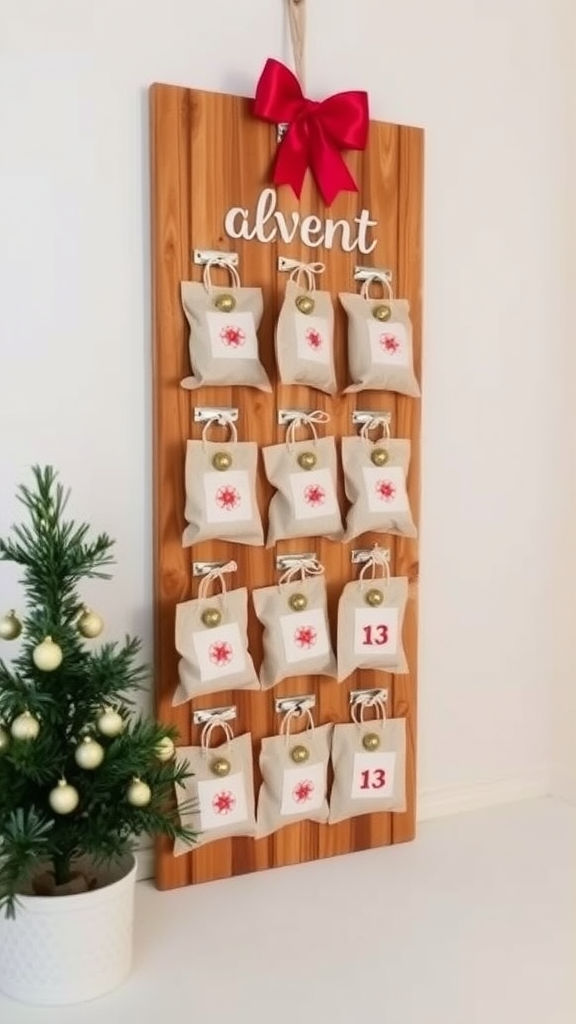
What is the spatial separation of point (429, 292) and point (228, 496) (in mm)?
461

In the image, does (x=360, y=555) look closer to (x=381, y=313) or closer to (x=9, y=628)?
(x=381, y=313)

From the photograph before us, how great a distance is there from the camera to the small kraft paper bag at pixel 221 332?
52.1 inches

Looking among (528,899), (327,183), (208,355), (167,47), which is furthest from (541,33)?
(528,899)

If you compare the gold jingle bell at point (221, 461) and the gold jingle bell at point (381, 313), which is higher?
the gold jingle bell at point (381, 313)

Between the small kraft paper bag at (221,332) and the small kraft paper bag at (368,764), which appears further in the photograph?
the small kraft paper bag at (368,764)

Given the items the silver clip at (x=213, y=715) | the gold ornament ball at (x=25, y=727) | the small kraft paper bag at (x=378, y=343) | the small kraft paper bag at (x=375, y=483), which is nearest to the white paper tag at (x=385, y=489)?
the small kraft paper bag at (x=375, y=483)

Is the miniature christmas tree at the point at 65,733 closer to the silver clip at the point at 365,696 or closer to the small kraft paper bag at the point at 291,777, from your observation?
the small kraft paper bag at the point at 291,777

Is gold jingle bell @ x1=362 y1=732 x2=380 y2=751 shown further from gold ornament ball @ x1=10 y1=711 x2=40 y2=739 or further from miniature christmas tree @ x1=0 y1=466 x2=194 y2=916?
gold ornament ball @ x1=10 y1=711 x2=40 y2=739

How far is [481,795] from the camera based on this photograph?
1668 millimetres

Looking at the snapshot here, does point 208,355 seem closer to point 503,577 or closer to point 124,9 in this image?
point 124,9

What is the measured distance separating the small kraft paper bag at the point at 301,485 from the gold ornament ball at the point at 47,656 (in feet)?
1.29

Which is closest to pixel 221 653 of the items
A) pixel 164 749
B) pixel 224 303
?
pixel 164 749

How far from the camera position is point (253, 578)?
Result: 141 cm

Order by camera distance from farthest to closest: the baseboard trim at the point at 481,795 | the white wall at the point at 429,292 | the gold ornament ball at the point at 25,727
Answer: the baseboard trim at the point at 481,795 < the white wall at the point at 429,292 < the gold ornament ball at the point at 25,727
